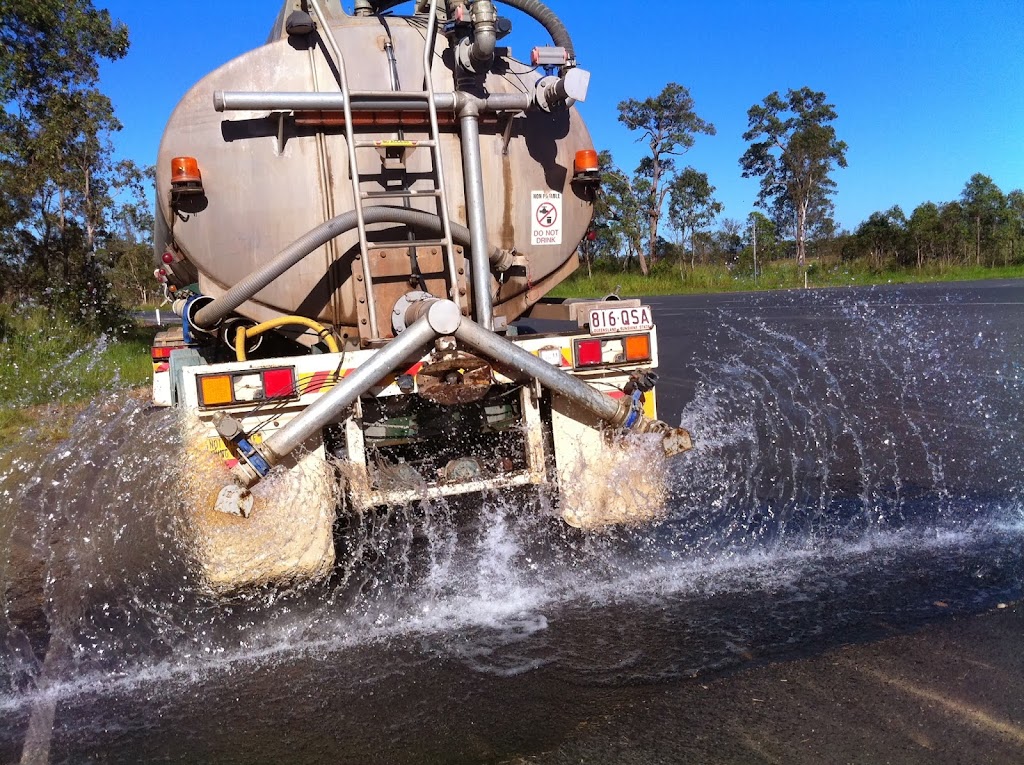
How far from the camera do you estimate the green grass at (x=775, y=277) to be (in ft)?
104

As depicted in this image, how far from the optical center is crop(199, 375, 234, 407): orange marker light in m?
3.90

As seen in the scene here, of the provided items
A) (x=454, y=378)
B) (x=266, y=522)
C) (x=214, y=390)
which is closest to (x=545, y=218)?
(x=454, y=378)

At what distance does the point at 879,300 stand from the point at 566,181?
16.7 metres

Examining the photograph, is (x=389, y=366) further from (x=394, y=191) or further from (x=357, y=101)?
(x=357, y=101)

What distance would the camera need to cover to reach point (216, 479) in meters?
4.09

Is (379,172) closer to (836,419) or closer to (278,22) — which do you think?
(278,22)

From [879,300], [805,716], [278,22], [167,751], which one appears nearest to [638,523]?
[805,716]

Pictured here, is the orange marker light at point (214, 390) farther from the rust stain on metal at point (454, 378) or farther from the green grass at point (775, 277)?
the green grass at point (775, 277)

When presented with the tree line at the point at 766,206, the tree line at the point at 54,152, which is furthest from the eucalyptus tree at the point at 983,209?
the tree line at the point at 54,152

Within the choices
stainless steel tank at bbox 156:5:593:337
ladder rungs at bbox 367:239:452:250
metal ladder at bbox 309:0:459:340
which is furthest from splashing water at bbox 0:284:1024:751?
ladder rungs at bbox 367:239:452:250

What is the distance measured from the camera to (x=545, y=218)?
493 centimetres

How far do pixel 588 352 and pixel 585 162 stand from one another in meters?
1.14

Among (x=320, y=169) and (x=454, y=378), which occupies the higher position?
(x=320, y=169)

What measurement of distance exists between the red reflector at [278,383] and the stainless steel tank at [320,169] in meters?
0.61
